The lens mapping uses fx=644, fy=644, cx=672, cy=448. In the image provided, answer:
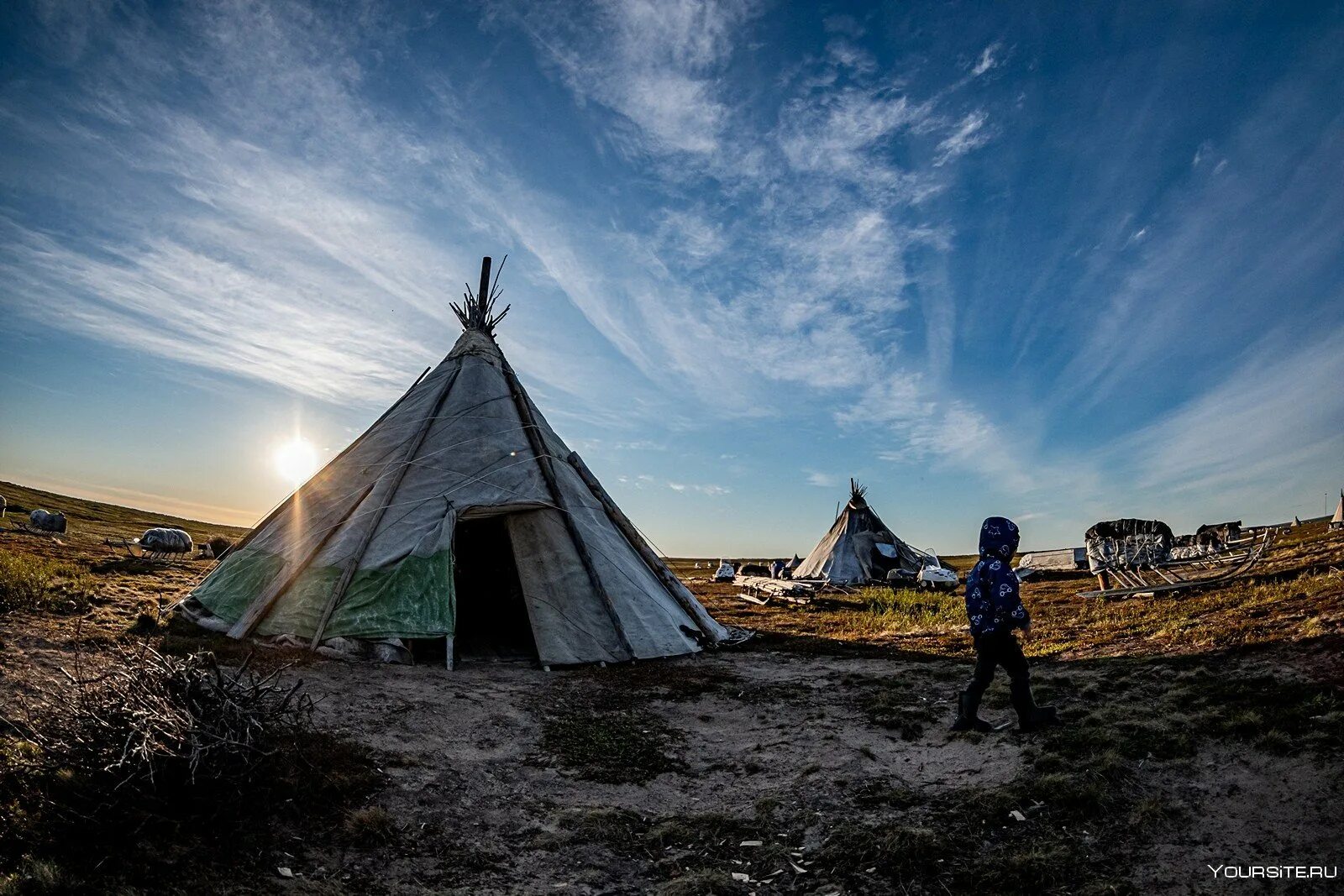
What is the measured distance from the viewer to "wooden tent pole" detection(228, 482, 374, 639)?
29.9 ft

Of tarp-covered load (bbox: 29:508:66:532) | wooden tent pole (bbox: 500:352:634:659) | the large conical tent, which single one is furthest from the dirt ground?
tarp-covered load (bbox: 29:508:66:532)

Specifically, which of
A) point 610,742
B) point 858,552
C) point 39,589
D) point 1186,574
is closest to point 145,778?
point 610,742

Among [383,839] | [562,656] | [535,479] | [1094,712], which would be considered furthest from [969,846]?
[535,479]

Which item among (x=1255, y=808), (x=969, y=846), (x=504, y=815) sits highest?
(x=1255, y=808)

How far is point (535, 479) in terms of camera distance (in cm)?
1111

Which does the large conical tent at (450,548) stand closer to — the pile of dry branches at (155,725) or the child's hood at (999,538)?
the pile of dry branches at (155,725)

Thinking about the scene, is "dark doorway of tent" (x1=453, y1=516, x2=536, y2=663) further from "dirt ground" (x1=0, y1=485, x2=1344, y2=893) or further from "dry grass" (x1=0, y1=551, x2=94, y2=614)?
"dry grass" (x1=0, y1=551, x2=94, y2=614)

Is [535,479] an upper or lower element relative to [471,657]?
upper

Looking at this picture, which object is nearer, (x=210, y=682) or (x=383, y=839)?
(x=383, y=839)

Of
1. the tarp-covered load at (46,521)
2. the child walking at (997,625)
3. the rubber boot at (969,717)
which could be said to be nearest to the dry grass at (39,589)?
the rubber boot at (969,717)

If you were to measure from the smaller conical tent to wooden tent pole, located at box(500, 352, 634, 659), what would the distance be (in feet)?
Result: 56.0

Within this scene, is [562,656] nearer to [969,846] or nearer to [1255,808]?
[969,846]

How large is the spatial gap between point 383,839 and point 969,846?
3653 millimetres

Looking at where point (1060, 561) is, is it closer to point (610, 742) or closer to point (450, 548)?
point (450, 548)
